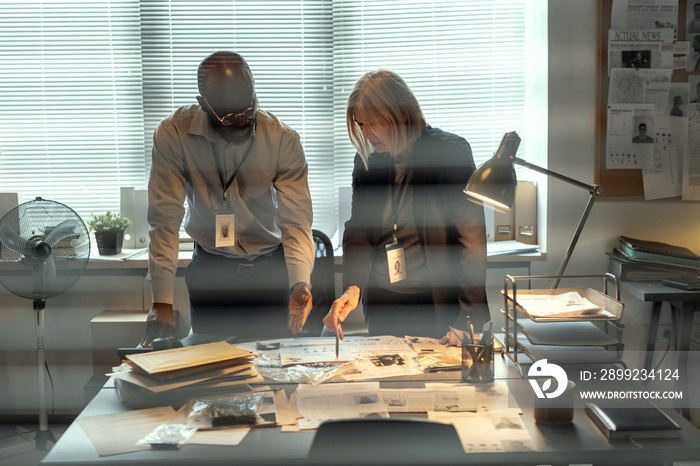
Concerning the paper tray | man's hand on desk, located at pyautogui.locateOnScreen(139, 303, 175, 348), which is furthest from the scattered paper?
the paper tray

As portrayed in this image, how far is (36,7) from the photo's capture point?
2.83 meters

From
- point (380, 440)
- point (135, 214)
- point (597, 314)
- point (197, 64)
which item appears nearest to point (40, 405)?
point (135, 214)

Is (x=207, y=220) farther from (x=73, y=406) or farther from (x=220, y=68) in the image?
(x=73, y=406)

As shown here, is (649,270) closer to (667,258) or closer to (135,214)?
(667,258)

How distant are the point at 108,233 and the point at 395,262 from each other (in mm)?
1517

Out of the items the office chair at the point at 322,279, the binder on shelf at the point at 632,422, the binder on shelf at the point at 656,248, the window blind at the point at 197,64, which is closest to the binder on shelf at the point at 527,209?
the window blind at the point at 197,64

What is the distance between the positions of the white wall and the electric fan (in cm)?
42

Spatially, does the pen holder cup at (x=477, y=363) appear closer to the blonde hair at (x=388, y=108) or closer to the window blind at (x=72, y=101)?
the blonde hair at (x=388, y=108)

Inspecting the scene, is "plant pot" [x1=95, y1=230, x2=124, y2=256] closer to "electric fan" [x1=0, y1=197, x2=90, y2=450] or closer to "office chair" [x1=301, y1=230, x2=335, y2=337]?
"electric fan" [x1=0, y1=197, x2=90, y2=450]

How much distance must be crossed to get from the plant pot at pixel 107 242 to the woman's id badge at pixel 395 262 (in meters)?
1.48

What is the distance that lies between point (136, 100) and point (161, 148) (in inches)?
51.8

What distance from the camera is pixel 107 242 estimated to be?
8.69ft

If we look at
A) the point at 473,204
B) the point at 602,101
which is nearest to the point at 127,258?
the point at 473,204

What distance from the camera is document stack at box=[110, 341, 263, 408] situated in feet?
3.83
